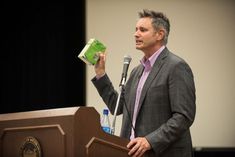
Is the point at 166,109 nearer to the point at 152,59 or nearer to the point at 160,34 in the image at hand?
the point at 152,59

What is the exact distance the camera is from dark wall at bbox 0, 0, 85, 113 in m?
4.36

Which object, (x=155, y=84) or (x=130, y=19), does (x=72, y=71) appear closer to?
(x=130, y=19)

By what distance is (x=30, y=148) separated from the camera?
6.11 feet

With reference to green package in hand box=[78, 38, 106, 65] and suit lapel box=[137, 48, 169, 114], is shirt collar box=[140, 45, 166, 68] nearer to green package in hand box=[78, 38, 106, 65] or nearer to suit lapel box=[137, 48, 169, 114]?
suit lapel box=[137, 48, 169, 114]

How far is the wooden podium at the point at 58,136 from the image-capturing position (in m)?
1.73

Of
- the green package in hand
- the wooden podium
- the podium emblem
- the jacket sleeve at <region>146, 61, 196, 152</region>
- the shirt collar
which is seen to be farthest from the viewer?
the shirt collar

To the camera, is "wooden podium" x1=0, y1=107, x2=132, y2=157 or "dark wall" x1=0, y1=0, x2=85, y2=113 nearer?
"wooden podium" x1=0, y1=107, x2=132, y2=157

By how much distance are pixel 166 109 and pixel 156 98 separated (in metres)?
0.08

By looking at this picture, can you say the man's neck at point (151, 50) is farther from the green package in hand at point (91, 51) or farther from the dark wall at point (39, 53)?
the dark wall at point (39, 53)

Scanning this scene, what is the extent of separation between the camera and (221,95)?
4301mm

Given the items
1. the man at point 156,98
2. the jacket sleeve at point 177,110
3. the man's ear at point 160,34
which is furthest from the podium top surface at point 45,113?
the man's ear at point 160,34

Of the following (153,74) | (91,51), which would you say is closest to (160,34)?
(153,74)

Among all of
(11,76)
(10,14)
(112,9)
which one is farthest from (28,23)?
(112,9)

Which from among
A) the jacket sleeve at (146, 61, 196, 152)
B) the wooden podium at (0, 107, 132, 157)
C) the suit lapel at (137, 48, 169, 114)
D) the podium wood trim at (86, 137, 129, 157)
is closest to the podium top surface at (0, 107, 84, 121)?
the wooden podium at (0, 107, 132, 157)
